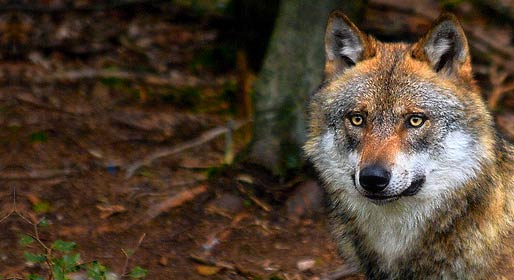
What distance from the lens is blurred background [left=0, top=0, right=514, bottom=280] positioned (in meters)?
6.88

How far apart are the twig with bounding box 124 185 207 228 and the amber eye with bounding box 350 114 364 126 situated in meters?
2.52

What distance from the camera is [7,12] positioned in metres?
10.1

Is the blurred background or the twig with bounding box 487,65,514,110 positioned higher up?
the twig with bounding box 487,65,514,110

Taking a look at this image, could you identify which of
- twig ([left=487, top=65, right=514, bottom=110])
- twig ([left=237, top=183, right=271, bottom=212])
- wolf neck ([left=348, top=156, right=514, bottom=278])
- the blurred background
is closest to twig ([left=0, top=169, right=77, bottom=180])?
the blurred background

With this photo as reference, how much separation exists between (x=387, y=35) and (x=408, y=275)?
17.4 feet

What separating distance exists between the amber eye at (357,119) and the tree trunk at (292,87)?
218cm

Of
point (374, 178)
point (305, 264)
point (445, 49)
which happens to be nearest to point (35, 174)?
point (305, 264)

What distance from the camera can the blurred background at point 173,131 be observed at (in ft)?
22.6

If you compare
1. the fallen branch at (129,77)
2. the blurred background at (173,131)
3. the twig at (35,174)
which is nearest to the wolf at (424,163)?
the blurred background at (173,131)

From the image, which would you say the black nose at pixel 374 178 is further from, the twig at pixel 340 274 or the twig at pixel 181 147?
the twig at pixel 181 147

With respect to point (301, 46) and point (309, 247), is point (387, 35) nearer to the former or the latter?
point (301, 46)

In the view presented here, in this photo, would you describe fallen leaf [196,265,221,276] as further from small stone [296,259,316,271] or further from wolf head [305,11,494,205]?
wolf head [305,11,494,205]

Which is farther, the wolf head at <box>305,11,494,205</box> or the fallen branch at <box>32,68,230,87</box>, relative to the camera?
the fallen branch at <box>32,68,230,87</box>

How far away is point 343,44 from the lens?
5680 mm
